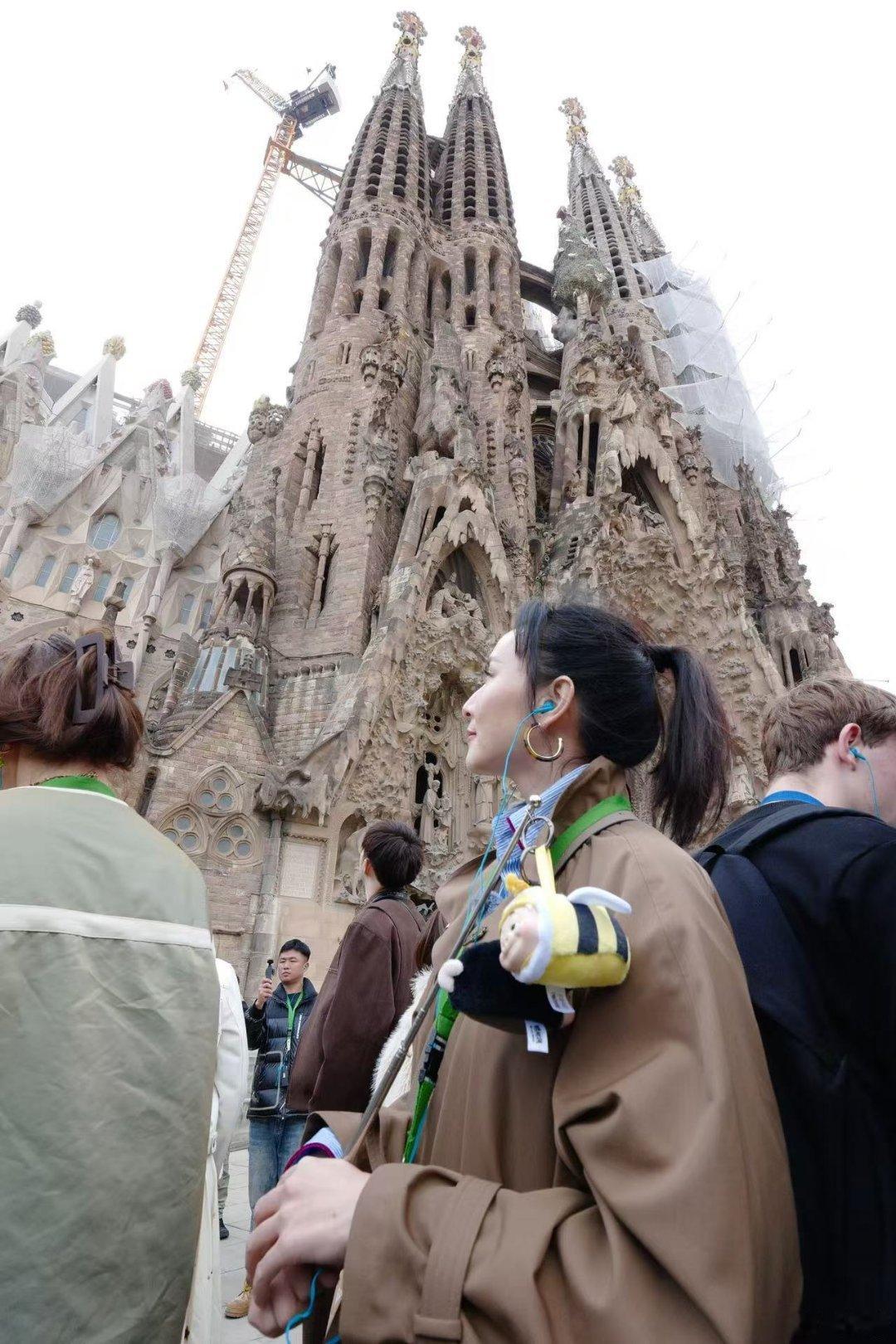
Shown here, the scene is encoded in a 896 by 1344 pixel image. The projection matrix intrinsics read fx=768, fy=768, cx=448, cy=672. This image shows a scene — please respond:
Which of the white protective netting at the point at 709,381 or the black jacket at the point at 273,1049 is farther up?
the white protective netting at the point at 709,381

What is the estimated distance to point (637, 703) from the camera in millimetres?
1439

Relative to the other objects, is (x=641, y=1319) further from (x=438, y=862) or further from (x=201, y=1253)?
(x=438, y=862)

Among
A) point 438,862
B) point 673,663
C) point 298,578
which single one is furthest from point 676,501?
point 673,663

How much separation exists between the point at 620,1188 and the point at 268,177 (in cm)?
6344

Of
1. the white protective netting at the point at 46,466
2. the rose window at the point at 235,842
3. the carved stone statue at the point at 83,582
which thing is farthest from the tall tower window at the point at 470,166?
the rose window at the point at 235,842

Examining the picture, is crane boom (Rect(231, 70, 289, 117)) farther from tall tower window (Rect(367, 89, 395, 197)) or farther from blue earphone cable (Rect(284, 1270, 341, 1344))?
blue earphone cable (Rect(284, 1270, 341, 1344))

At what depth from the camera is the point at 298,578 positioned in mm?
14062

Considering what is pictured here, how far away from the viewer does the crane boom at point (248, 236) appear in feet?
166

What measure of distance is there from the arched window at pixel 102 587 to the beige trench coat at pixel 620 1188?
76.8 feet

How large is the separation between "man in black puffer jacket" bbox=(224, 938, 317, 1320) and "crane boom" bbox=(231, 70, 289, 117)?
6334 cm

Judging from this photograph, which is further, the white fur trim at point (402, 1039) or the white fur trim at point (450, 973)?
the white fur trim at point (402, 1039)

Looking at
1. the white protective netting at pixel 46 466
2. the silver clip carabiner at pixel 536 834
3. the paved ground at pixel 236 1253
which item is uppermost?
the white protective netting at pixel 46 466

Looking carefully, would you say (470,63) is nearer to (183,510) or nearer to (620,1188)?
(183,510)

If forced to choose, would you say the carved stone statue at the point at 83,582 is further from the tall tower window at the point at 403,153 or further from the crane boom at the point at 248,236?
the crane boom at the point at 248,236
